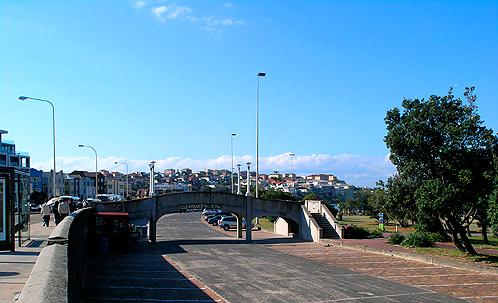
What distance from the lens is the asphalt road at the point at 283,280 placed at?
18.8m

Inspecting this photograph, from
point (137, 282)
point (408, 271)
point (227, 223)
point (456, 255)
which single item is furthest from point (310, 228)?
point (137, 282)

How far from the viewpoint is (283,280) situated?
2245cm

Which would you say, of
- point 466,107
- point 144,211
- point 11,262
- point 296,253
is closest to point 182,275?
point 11,262

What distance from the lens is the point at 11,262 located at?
50.2 ft

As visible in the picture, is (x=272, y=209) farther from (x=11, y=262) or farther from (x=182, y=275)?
(x=11, y=262)

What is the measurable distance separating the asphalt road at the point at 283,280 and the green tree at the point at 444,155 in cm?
631

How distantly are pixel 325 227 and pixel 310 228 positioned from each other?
135cm

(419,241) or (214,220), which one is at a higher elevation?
(419,241)

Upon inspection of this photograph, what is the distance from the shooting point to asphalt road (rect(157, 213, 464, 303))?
18.8 meters

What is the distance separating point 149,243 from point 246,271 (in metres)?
18.3

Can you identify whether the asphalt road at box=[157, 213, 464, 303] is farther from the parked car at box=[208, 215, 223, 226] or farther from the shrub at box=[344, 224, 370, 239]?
the parked car at box=[208, 215, 223, 226]

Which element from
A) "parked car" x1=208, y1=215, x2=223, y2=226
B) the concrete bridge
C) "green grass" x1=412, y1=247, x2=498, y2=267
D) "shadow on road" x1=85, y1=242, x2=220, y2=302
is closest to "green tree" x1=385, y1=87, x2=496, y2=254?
"green grass" x1=412, y1=247, x2=498, y2=267

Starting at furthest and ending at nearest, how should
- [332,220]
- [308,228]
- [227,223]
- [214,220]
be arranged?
[214,220] < [227,223] < [308,228] < [332,220]

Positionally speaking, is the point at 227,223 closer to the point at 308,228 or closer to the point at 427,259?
the point at 308,228
